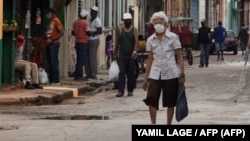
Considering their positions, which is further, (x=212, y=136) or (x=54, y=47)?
(x=54, y=47)

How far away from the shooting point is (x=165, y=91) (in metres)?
11.7

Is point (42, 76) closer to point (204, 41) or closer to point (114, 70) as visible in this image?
point (114, 70)

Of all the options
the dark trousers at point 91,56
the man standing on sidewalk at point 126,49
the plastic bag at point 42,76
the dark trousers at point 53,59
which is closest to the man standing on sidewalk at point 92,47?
the dark trousers at point 91,56

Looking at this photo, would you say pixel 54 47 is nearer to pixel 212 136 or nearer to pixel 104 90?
pixel 104 90

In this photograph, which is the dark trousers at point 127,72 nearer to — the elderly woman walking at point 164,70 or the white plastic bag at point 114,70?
the white plastic bag at point 114,70

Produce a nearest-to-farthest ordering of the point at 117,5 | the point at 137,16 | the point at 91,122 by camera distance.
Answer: the point at 91,122, the point at 117,5, the point at 137,16

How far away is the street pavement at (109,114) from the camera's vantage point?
11.7 meters

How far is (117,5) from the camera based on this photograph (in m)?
33.3

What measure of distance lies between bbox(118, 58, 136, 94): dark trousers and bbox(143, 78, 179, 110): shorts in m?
6.91

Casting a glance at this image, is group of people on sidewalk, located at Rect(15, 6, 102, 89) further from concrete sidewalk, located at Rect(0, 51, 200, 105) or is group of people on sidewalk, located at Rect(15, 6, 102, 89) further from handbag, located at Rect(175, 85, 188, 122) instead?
handbag, located at Rect(175, 85, 188, 122)

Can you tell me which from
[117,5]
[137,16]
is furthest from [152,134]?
[137,16]

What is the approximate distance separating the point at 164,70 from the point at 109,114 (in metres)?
3.28

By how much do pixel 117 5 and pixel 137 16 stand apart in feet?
19.9

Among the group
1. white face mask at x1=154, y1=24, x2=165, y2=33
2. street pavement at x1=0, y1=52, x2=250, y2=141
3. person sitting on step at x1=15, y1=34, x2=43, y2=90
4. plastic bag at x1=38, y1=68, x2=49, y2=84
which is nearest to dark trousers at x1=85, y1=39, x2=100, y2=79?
street pavement at x1=0, y1=52, x2=250, y2=141
